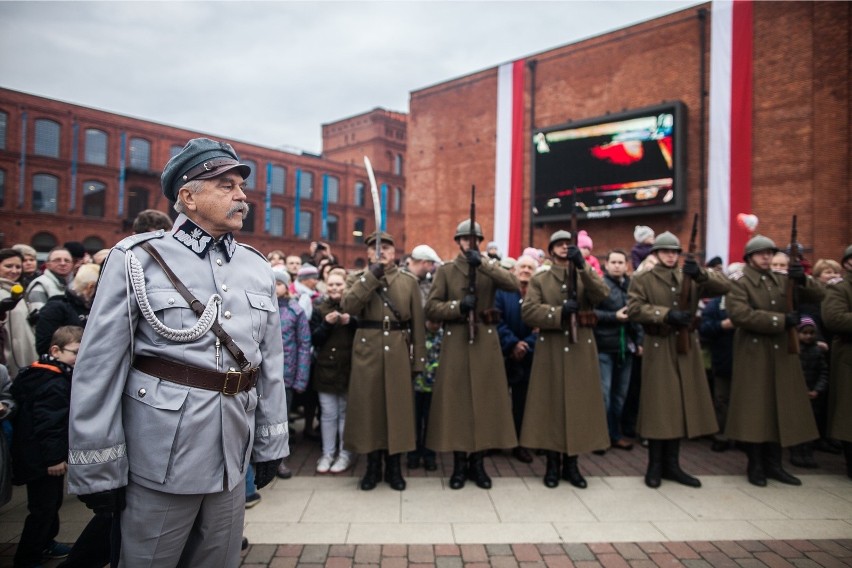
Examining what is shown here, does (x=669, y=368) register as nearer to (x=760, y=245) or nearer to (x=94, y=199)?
(x=760, y=245)

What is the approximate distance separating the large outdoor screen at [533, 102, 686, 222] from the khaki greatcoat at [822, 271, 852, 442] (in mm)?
10172

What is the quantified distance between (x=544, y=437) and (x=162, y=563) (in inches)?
134

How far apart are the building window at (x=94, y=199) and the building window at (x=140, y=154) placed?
8.03 ft

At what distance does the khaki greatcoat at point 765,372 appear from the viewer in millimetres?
4660

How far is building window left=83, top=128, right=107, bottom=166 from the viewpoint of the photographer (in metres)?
32.7

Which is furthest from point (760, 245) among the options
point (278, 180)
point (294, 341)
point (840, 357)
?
point (278, 180)

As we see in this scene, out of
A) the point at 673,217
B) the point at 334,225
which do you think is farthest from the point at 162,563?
the point at 334,225

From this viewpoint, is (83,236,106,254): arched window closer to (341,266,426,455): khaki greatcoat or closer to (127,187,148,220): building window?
(127,187,148,220): building window

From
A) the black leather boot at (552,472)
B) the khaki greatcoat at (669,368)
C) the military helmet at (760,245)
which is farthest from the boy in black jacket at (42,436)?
the military helmet at (760,245)

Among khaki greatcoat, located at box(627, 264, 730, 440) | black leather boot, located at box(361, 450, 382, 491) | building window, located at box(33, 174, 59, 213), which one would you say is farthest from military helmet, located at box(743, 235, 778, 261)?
building window, located at box(33, 174, 59, 213)

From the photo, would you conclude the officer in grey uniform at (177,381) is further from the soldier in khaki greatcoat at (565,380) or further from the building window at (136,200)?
the building window at (136,200)

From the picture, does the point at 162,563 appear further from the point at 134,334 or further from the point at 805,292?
the point at 805,292

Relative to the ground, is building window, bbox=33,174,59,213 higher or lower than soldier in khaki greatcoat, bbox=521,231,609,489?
higher

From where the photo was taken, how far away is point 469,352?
15.6 ft
